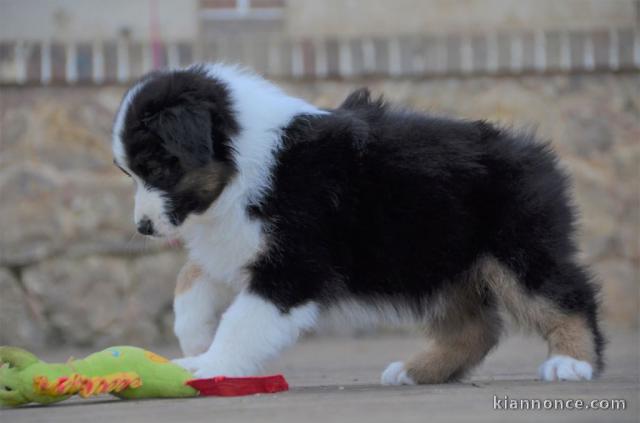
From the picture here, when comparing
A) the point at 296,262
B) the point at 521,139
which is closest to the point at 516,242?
the point at 521,139

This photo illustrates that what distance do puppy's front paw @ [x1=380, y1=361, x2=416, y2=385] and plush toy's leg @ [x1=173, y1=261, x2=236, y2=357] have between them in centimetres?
65

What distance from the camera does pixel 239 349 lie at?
3434 mm

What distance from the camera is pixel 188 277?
3.82 meters

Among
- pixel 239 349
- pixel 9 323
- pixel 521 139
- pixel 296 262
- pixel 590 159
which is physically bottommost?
pixel 9 323

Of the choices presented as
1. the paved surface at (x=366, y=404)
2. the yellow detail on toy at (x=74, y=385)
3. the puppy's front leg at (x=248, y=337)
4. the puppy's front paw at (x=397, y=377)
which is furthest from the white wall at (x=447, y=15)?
the yellow detail on toy at (x=74, y=385)

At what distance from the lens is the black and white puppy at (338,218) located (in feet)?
11.5

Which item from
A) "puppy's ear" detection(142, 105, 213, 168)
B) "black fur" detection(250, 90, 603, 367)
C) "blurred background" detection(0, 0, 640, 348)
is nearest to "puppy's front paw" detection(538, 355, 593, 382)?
"black fur" detection(250, 90, 603, 367)

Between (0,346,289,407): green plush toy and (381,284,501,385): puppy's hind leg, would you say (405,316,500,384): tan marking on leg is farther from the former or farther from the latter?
(0,346,289,407): green plush toy

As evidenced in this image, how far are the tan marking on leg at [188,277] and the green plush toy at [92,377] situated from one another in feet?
1.73

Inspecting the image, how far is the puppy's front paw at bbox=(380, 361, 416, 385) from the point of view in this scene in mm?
3921

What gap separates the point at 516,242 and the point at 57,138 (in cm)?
415

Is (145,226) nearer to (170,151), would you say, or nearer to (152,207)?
(152,207)

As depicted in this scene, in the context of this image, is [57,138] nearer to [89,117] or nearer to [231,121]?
[89,117]

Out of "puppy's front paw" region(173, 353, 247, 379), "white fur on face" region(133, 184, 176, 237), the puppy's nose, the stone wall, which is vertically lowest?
the stone wall
